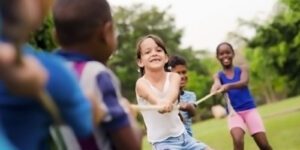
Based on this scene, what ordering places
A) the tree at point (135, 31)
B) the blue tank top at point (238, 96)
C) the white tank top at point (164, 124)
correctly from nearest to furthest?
the white tank top at point (164, 124)
the blue tank top at point (238, 96)
the tree at point (135, 31)

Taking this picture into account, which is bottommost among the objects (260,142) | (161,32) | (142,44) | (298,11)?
(260,142)

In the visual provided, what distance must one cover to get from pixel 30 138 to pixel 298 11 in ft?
157

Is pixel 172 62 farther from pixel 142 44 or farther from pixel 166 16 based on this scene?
pixel 166 16

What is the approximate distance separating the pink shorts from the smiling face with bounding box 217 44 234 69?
23.4 inches

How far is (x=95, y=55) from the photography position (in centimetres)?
252

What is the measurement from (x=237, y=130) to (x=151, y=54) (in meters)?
3.43

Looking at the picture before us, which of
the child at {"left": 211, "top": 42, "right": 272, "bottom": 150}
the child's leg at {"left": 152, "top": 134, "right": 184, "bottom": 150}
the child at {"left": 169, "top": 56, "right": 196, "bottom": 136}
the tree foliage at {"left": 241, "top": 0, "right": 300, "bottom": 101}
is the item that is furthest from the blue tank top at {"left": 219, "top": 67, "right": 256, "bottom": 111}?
the tree foliage at {"left": 241, "top": 0, "right": 300, "bottom": 101}

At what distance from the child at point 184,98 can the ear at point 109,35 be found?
3.65 meters

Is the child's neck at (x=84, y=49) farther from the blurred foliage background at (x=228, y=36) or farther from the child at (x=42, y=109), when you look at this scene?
the blurred foliage background at (x=228, y=36)

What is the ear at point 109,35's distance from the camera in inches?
98.5

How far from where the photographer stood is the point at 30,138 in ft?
6.48

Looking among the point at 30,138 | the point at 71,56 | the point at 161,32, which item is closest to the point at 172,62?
the point at 71,56

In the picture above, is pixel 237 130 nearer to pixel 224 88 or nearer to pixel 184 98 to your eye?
pixel 224 88

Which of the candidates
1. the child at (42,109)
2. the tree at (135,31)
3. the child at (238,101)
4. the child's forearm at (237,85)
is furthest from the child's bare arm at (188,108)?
the tree at (135,31)
